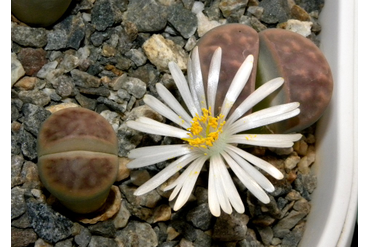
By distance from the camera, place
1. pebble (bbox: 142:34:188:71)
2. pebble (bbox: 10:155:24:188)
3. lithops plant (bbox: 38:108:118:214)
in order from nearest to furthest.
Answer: lithops plant (bbox: 38:108:118:214), pebble (bbox: 10:155:24:188), pebble (bbox: 142:34:188:71)

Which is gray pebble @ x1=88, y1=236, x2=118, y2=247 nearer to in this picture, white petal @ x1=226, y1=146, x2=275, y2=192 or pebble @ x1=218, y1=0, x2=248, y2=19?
white petal @ x1=226, y1=146, x2=275, y2=192

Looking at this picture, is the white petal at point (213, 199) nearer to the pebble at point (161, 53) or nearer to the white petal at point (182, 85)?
the white petal at point (182, 85)

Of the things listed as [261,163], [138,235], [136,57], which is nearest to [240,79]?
[261,163]

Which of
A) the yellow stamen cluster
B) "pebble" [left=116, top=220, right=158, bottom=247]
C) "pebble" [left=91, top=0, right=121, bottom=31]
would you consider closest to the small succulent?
the yellow stamen cluster

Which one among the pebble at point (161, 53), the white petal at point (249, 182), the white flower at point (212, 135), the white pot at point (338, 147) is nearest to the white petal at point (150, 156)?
the white flower at point (212, 135)

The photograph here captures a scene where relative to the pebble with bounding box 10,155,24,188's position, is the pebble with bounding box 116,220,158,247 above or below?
below

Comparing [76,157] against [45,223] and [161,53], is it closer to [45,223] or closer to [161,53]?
[45,223]

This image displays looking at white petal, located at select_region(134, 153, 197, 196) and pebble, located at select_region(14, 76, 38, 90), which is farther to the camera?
pebble, located at select_region(14, 76, 38, 90)
